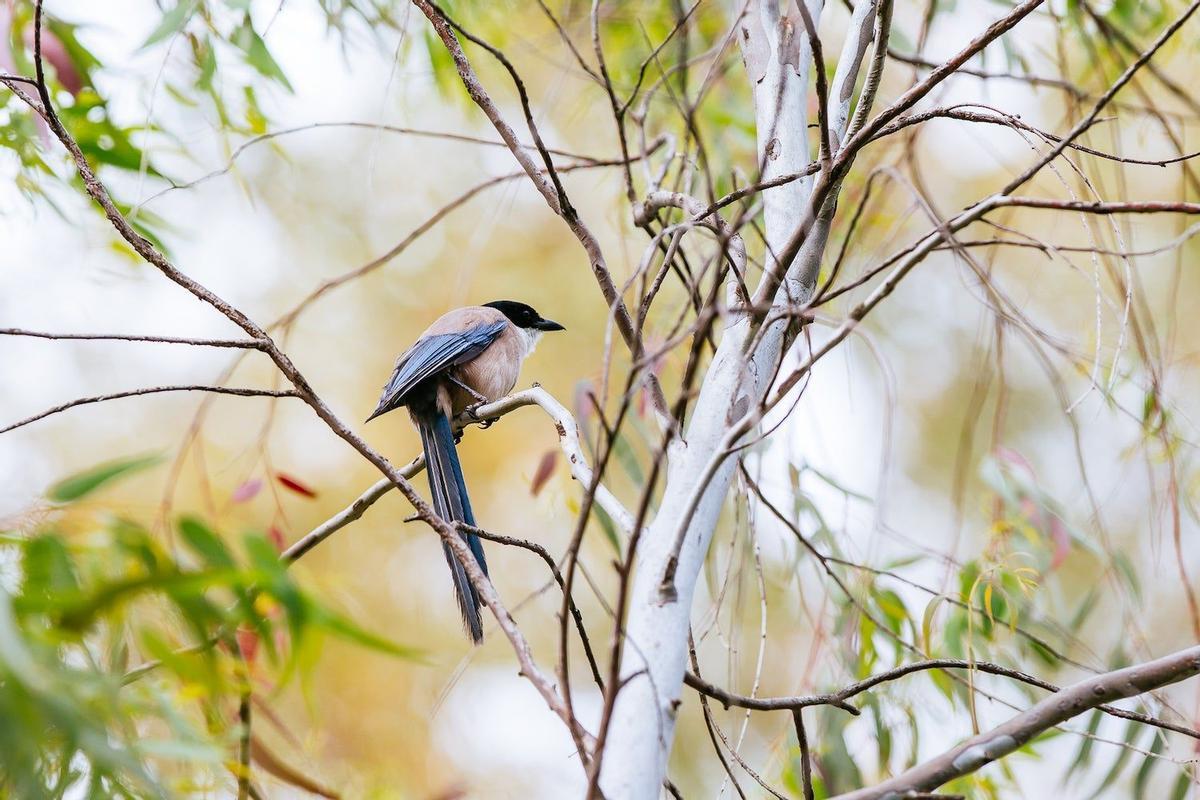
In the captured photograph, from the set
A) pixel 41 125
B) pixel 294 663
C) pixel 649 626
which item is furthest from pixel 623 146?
pixel 41 125

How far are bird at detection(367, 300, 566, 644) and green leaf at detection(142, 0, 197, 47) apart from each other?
1.00 m

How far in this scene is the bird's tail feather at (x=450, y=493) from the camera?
2.14 meters

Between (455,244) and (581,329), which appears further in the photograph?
(455,244)

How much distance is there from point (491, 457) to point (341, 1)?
3473 millimetres

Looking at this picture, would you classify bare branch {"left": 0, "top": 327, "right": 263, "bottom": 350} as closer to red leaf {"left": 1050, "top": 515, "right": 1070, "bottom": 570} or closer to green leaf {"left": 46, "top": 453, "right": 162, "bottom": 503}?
green leaf {"left": 46, "top": 453, "right": 162, "bottom": 503}

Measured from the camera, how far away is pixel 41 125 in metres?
2.41

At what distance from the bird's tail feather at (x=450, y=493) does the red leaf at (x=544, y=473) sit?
18cm

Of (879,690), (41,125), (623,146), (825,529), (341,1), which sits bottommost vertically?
(879,690)

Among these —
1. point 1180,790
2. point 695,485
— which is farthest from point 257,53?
point 1180,790

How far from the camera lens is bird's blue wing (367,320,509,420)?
10.2 ft

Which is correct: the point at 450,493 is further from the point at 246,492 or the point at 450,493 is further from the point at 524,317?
the point at 524,317

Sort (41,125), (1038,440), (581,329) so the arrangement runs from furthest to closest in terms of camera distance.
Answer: (1038,440) → (581,329) → (41,125)

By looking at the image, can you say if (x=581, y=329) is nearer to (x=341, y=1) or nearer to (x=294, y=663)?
(x=341, y=1)

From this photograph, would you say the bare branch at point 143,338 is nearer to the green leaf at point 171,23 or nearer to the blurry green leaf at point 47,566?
the blurry green leaf at point 47,566
